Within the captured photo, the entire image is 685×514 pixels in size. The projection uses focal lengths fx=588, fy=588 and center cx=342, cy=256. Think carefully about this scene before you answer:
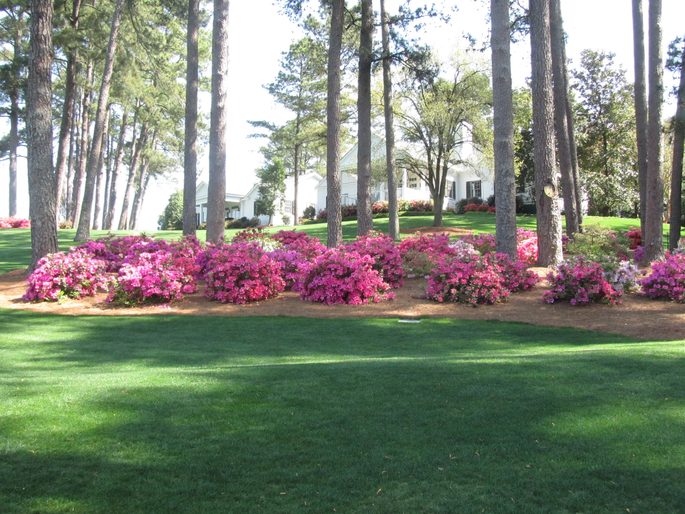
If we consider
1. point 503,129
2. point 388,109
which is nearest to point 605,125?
point 388,109

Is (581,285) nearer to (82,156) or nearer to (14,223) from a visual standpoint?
(14,223)

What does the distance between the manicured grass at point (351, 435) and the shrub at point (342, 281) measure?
4.35 m

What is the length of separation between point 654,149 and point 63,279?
42.4 feet

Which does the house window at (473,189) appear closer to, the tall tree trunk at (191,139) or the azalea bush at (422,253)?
the azalea bush at (422,253)

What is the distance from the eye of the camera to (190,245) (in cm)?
1356

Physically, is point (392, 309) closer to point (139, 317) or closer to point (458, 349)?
point (458, 349)

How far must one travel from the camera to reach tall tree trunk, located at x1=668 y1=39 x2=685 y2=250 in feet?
44.7

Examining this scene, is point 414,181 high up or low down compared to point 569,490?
up

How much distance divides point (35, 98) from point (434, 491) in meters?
12.9

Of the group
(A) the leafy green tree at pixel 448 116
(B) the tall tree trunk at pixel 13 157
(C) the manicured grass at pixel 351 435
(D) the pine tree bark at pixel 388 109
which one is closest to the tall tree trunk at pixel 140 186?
(B) the tall tree trunk at pixel 13 157

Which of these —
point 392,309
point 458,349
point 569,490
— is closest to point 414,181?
point 392,309

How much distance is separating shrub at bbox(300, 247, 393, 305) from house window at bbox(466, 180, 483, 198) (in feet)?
103

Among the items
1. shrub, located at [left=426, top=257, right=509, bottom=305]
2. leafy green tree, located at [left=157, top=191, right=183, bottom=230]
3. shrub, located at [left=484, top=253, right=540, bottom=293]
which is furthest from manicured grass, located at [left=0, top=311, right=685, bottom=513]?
leafy green tree, located at [left=157, top=191, right=183, bottom=230]

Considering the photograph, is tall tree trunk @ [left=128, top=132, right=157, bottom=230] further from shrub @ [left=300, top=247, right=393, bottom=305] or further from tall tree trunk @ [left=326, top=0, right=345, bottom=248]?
shrub @ [left=300, top=247, right=393, bottom=305]
